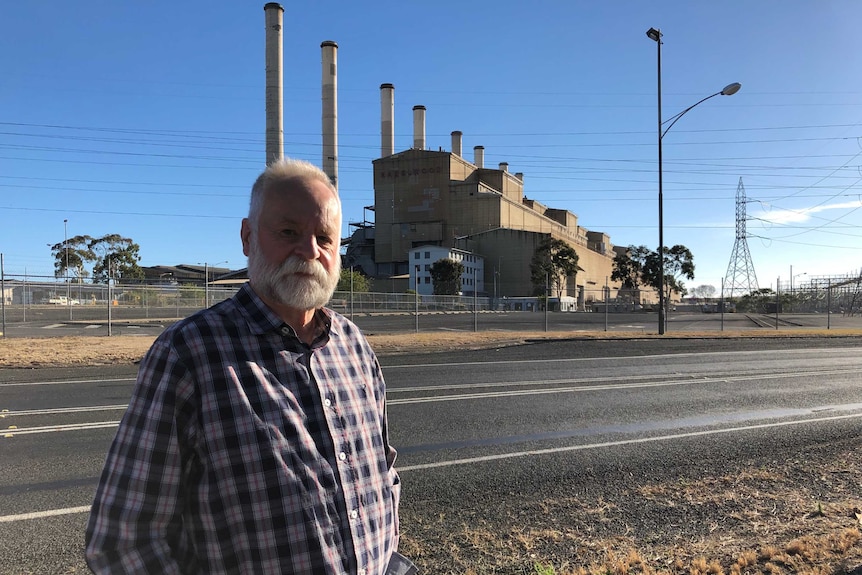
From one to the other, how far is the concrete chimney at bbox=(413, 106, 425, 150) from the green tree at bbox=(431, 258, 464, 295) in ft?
104

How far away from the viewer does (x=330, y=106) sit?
7469cm

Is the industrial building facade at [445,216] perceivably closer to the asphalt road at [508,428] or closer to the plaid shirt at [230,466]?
the asphalt road at [508,428]

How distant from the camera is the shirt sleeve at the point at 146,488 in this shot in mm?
1284

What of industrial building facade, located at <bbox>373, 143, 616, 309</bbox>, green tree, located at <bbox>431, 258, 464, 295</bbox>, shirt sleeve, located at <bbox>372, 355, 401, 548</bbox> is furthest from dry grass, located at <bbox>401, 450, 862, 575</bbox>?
industrial building facade, located at <bbox>373, 143, 616, 309</bbox>

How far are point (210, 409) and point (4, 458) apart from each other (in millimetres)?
5499

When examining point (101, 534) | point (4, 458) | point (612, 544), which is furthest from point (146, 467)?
point (4, 458)

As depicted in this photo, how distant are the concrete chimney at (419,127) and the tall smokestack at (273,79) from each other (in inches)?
1774

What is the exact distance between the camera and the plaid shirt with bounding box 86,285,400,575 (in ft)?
4.32

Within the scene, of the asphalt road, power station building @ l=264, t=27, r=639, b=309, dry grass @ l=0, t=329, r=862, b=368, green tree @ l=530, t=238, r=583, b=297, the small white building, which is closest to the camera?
the asphalt road

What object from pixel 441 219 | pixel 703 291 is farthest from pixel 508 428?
pixel 703 291

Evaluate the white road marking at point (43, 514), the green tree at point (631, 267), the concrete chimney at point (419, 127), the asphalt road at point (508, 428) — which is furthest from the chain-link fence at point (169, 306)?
the concrete chimney at point (419, 127)

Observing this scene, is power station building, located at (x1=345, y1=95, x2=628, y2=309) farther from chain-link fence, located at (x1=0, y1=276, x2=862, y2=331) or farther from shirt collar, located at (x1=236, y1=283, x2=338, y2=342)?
shirt collar, located at (x1=236, y1=283, x2=338, y2=342)

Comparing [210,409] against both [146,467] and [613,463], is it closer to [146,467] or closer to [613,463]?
[146,467]

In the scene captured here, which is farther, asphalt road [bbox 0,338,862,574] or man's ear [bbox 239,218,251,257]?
asphalt road [bbox 0,338,862,574]
